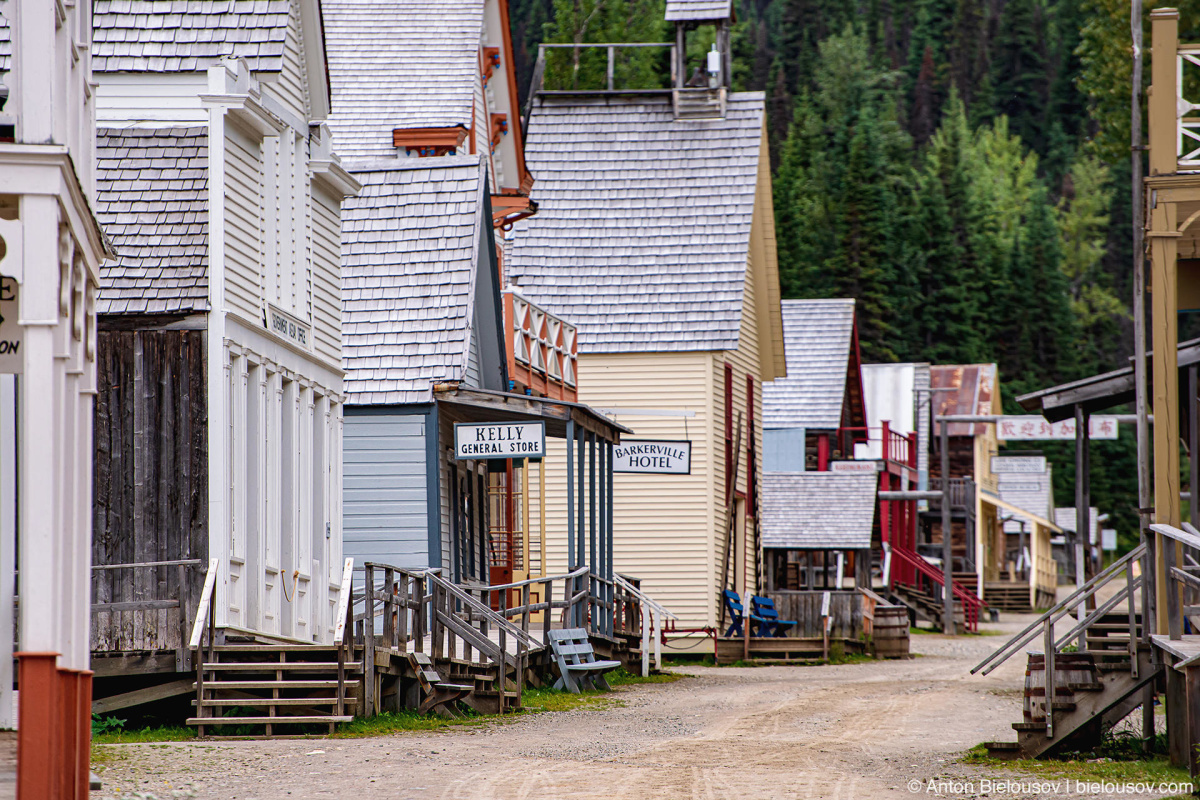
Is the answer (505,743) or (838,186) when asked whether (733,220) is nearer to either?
(505,743)

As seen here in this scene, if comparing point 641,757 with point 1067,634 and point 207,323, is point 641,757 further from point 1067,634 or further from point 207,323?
point 207,323

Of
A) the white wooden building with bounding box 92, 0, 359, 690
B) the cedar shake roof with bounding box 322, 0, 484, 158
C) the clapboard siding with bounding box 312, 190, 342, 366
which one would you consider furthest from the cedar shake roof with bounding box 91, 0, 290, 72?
the cedar shake roof with bounding box 322, 0, 484, 158

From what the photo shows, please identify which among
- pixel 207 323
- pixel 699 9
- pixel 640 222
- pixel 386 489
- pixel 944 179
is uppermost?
pixel 944 179

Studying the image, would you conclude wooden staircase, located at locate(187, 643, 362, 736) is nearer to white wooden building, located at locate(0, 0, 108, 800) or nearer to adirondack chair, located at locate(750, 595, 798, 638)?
white wooden building, located at locate(0, 0, 108, 800)

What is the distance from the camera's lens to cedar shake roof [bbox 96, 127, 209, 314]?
633 inches

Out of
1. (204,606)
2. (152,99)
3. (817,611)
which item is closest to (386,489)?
(152,99)

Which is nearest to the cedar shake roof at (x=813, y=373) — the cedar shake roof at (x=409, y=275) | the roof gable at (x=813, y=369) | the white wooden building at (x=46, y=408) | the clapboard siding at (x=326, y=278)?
the roof gable at (x=813, y=369)

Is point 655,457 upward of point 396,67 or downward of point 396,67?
downward

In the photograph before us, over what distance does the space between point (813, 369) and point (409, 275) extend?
76.3 ft

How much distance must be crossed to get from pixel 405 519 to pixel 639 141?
13725mm

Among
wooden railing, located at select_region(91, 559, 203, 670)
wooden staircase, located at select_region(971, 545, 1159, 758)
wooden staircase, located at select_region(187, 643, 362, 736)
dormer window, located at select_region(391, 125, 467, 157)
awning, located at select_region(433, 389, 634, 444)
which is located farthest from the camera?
dormer window, located at select_region(391, 125, 467, 157)

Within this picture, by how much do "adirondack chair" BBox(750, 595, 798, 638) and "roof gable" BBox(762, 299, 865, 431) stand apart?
44.9ft

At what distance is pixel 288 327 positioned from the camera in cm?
1809

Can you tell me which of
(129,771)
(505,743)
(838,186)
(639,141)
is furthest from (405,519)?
(838,186)
